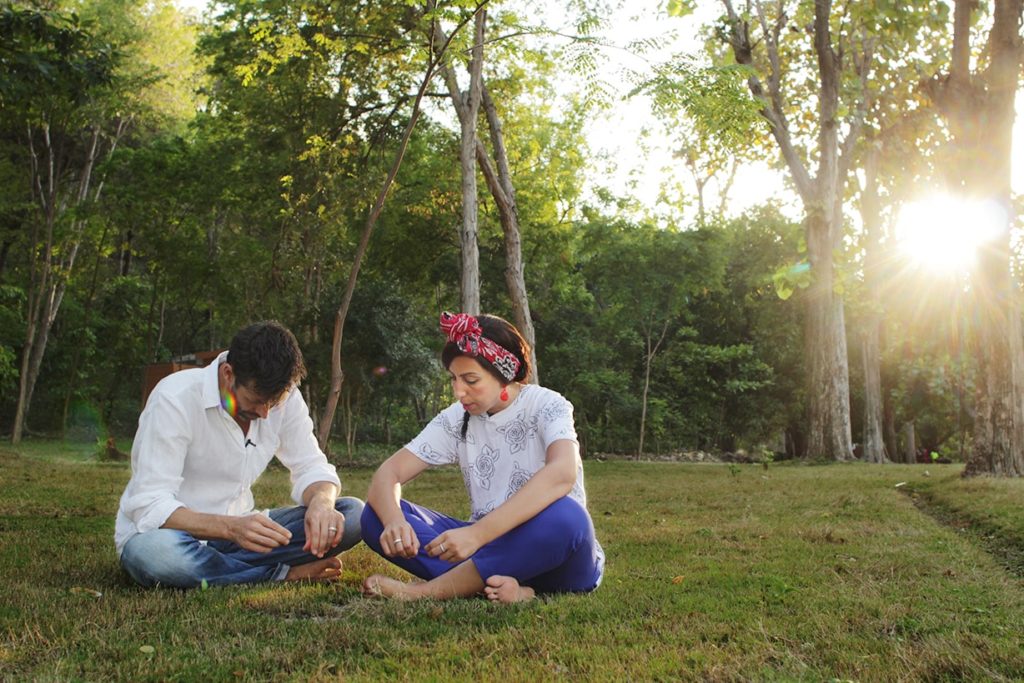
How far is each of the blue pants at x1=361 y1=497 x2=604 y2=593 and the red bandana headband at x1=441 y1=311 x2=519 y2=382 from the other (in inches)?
25.5

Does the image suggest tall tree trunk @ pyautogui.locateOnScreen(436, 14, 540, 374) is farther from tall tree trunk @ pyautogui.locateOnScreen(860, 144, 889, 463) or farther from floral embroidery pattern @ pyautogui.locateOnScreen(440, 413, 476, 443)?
tall tree trunk @ pyautogui.locateOnScreen(860, 144, 889, 463)

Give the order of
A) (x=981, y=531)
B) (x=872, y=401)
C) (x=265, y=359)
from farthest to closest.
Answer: (x=872, y=401), (x=981, y=531), (x=265, y=359)

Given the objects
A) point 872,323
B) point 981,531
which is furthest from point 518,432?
point 872,323

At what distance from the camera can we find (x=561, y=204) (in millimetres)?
23922

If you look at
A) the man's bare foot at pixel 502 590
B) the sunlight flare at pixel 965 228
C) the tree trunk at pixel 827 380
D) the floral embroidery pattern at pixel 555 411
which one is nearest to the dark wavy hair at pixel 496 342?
the floral embroidery pattern at pixel 555 411

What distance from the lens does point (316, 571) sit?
15.1 ft

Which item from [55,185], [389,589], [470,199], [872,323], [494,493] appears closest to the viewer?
[389,589]

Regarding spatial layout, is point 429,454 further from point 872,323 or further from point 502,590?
point 872,323

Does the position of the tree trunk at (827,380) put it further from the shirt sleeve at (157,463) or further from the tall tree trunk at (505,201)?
the shirt sleeve at (157,463)

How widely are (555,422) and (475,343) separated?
532 mm

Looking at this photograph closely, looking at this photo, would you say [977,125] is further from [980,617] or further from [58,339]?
[58,339]

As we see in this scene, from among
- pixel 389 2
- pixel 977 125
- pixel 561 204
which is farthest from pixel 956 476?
Answer: pixel 561 204

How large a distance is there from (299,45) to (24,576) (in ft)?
35.0

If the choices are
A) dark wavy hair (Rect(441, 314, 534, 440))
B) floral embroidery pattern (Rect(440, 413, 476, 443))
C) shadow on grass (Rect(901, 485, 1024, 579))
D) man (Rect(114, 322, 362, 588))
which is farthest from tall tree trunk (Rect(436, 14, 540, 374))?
dark wavy hair (Rect(441, 314, 534, 440))
